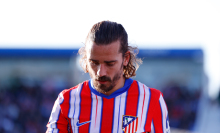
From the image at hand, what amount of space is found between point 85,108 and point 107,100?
0.66 feet

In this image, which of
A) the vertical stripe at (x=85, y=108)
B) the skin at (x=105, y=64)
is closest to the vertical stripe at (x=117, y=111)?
the skin at (x=105, y=64)

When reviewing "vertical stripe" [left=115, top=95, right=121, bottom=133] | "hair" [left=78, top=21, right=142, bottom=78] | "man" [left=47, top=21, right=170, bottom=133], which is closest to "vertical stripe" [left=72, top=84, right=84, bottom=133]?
"man" [left=47, top=21, right=170, bottom=133]

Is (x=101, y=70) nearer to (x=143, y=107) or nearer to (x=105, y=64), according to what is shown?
(x=105, y=64)

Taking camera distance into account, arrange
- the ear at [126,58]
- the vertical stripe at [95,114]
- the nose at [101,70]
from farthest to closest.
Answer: the ear at [126,58] → the vertical stripe at [95,114] → the nose at [101,70]

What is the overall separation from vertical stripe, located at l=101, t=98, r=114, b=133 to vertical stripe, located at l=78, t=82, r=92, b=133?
12 centimetres

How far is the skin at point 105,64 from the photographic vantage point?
7.23 ft

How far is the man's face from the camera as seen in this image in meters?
2.21

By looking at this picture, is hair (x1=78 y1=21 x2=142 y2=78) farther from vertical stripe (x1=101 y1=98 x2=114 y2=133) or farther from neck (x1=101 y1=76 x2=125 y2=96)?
vertical stripe (x1=101 y1=98 x2=114 y2=133)

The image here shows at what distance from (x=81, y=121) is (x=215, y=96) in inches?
766

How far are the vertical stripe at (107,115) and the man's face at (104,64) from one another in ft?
0.34

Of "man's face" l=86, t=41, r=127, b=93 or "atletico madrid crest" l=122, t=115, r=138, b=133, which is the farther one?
"atletico madrid crest" l=122, t=115, r=138, b=133

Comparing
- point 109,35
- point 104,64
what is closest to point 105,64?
point 104,64

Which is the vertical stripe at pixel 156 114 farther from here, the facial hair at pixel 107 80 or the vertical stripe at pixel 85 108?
the vertical stripe at pixel 85 108

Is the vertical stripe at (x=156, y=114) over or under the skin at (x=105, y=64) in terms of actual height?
under
